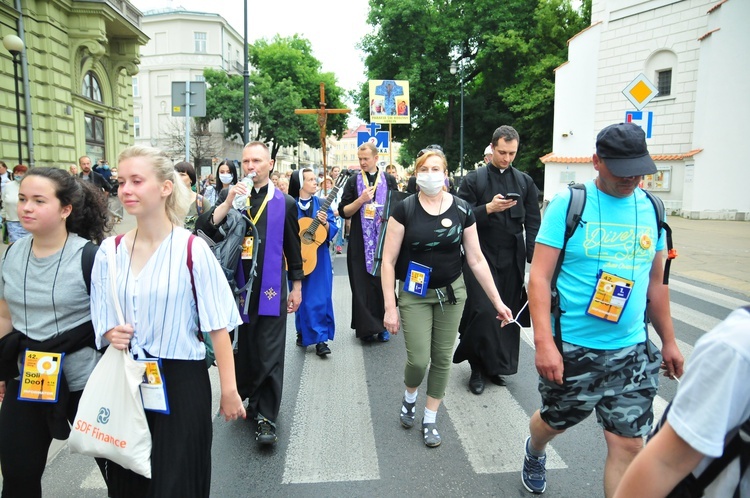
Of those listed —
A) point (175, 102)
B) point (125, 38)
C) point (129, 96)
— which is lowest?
point (175, 102)

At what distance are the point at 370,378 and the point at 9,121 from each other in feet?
52.2

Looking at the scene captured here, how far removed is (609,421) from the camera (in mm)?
2559

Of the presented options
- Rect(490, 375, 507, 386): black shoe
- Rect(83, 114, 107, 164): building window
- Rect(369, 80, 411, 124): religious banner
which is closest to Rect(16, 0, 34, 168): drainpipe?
Rect(83, 114, 107, 164): building window

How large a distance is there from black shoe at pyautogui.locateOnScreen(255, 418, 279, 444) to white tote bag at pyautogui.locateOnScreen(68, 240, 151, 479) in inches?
62.3

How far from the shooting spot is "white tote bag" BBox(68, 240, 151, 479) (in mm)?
2082

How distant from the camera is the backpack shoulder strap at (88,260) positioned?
2422 millimetres

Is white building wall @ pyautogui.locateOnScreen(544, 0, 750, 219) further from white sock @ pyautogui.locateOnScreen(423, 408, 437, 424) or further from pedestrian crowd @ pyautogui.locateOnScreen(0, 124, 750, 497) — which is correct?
pedestrian crowd @ pyautogui.locateOnScreen(0, 124, 750, 497)

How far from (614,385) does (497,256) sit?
2.18m

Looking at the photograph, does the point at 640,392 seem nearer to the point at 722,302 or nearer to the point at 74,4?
the point at 722,302


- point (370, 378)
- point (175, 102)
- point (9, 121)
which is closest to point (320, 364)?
point (370, 378)

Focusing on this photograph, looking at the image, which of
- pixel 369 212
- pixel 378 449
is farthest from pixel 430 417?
pixel 369 212

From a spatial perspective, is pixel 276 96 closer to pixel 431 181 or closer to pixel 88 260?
pixel 431 181

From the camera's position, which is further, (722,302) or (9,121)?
(9,121)

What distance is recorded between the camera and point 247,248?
3.78 metres
